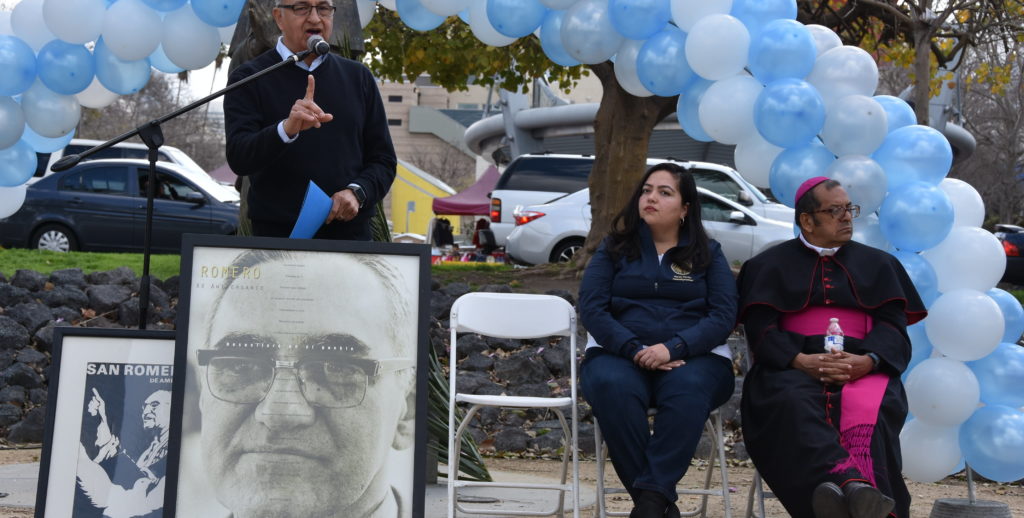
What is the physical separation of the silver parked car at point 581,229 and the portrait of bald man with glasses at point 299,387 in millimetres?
10604

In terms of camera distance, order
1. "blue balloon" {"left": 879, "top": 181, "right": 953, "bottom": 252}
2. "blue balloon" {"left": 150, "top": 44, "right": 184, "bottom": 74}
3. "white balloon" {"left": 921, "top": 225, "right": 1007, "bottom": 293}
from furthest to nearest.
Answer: "blue balloon" {"left": 150, "top": 44, "right": 184, "bottom": 74} → "white balloon" {"left": 921, "top": 225, "right": 1007, "bottom": 293} → "blue balloon" {"left": 879, "top": 181, "right": 953, "bottom": 252}

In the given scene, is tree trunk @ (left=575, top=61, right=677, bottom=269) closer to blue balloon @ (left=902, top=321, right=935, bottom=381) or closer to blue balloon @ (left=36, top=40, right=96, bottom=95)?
blue balloon @ (left=902, top=321, right=935, bottom=381)

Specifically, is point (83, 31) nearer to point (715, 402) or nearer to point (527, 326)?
point (527, 326)

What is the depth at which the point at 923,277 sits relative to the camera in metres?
5.00

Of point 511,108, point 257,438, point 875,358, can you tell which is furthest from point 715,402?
point 511,108

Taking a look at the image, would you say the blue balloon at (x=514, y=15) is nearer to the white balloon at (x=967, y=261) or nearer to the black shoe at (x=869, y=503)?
the white balloon at (x=967, y=261)

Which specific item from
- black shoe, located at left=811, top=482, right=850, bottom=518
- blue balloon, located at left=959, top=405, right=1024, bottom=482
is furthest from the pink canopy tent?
black shoe, located at left=811, top=482, right=850, bottom=518

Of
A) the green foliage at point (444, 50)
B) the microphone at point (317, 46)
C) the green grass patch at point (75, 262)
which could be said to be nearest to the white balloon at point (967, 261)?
the microphone at point (317, 46)

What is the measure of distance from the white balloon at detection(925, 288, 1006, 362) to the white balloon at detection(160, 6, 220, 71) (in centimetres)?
356

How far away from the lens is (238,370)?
356 centimetres

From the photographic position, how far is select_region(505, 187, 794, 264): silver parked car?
553 inches

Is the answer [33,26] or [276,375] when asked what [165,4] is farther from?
[276,375]

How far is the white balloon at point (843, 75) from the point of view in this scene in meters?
5.16

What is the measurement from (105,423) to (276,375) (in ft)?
2.14
